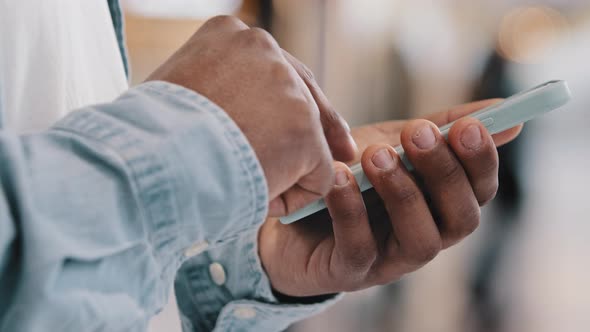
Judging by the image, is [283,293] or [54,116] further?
[283,293]

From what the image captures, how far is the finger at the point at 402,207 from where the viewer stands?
1.54 feet

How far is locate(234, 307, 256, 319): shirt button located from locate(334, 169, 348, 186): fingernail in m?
0.19

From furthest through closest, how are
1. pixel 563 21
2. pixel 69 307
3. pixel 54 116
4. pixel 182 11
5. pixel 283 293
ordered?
pixel 182 11 < pixel 563 21 < pixel 283 293 < pixel 54 116 < pixel 69 307

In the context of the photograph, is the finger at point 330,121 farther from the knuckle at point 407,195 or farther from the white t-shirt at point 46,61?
the white t-shirt at point 46,61

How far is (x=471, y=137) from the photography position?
45 cm

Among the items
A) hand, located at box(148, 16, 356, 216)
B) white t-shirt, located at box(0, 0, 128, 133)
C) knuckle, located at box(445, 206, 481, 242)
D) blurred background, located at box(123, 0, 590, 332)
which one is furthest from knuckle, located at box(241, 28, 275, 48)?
blurred background, located at box(123, 0, 590, 332)

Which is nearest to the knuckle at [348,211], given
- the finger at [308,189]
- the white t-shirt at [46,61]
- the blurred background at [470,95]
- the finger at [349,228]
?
the finger at [349,228]

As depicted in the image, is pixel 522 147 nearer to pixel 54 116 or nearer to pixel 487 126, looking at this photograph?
pixel 487 126

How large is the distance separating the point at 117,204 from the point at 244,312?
357 mm

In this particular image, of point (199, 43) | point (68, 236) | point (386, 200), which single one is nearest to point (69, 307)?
point (68, 236)

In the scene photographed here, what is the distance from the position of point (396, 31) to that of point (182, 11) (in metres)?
0.51

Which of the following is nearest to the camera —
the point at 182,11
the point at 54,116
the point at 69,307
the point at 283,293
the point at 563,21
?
the point at 69,307

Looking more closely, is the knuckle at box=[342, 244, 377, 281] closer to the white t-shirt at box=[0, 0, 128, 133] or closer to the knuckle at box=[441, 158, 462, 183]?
the knuckle at box=[441, 158, 462, 183]

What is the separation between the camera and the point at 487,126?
45cm
